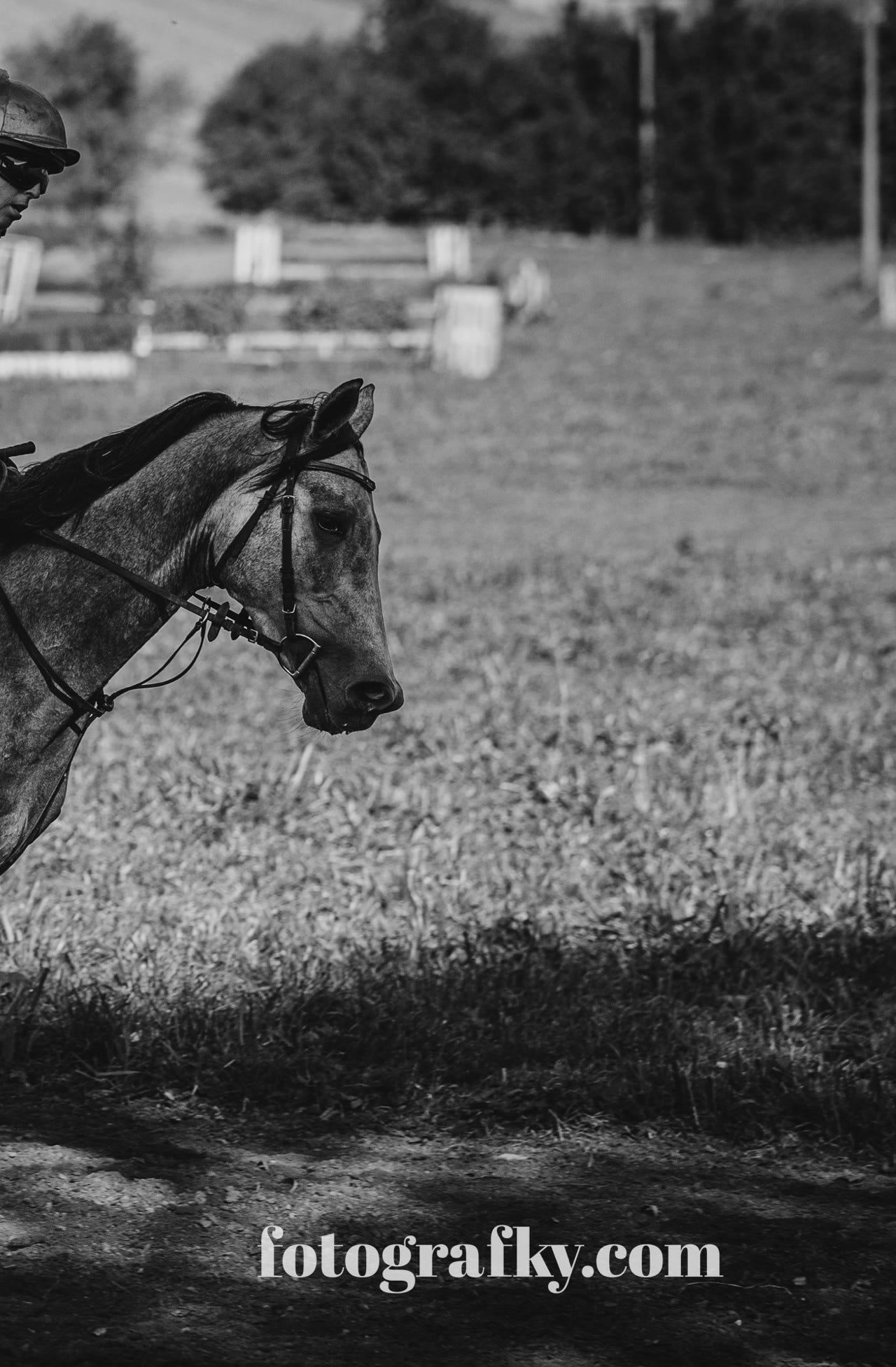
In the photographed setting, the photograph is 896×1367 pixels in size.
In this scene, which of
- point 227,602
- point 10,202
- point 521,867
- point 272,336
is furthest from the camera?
point 272,336

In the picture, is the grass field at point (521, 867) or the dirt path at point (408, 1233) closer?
the dirt path at point (408, 1233)

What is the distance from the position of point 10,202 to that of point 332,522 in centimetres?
112

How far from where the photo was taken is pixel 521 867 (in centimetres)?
637

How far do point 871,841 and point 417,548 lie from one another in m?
7.53

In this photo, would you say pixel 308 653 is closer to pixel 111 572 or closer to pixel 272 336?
pixel 111 572

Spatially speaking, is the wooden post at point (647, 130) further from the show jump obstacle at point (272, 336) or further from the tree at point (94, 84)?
the show jump obstacle at point (272, 336)

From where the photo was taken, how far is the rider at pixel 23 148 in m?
3.66

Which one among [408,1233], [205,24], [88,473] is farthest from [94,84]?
[205,24]

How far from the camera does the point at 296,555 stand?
354 centimetres

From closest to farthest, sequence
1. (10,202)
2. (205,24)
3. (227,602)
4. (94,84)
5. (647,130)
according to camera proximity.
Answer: (227,602), (10,202), (94,84), (647,130), (205,24)

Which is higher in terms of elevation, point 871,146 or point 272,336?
point 871,146

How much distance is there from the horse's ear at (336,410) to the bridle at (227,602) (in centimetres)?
2

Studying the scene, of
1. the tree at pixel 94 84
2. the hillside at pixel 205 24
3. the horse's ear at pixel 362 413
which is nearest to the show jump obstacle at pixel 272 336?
the tree at pixel 94 84

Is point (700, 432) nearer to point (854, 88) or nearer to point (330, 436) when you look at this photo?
point (330, 436)
